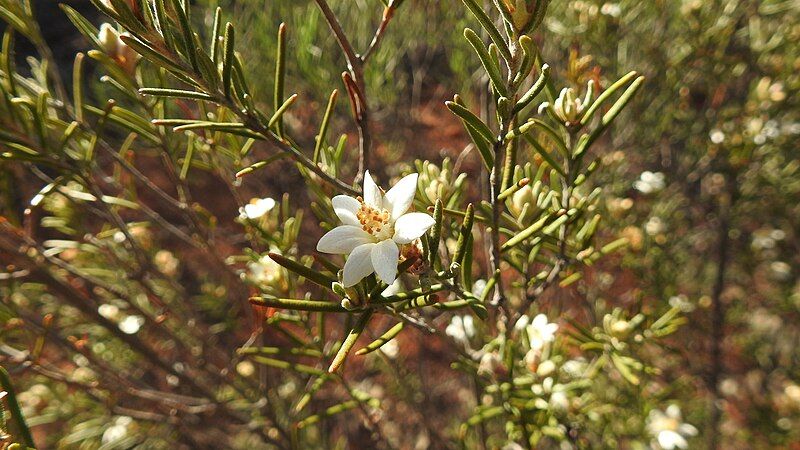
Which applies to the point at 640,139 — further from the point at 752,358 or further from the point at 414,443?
the point at 414,443

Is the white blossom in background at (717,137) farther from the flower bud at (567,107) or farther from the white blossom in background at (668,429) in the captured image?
the flower bud at (567,107)

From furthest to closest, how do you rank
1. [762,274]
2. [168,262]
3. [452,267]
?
[762,274]
[168,262]
[452,267]

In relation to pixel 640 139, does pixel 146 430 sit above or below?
below

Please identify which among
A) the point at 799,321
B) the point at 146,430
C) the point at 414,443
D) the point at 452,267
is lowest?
the point at 414,443

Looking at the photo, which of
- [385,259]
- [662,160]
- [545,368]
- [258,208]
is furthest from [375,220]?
[662,160]

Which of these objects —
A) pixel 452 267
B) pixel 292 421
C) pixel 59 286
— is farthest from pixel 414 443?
pixel 452 267

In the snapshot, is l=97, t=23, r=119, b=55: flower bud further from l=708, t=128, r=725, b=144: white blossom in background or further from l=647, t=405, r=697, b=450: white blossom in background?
l=708, t=128, r=725, b=144: white blossom in background

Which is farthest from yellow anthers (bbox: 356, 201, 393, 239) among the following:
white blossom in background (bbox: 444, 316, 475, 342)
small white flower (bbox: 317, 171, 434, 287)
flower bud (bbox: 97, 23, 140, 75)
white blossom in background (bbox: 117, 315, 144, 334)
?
white blossom in background (bbox: 117, 315, 144, 334)
